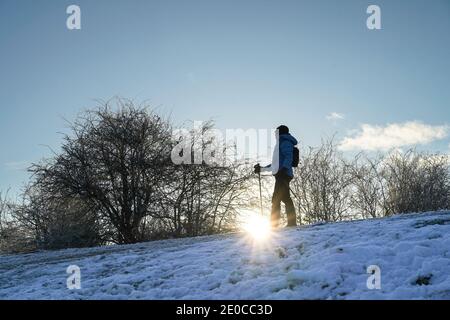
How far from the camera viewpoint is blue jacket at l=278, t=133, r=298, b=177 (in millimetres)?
9430

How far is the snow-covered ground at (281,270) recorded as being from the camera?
4621 millimetres

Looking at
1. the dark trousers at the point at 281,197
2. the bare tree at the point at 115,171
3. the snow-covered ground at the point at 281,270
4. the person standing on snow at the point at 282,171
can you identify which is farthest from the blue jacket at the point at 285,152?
the bare tree at the point at 115,171

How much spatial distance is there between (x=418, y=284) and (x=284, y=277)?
1434 millimetres

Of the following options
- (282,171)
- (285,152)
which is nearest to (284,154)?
(285,152)

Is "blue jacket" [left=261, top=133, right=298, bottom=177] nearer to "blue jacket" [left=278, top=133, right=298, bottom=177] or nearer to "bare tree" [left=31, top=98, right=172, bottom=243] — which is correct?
"blue jacket" [left=278, top=133, right=298, bottom=177]

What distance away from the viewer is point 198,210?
1819cm

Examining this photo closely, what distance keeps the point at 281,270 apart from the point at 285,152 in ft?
14.3

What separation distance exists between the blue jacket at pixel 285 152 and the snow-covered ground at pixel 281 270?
7.17ft

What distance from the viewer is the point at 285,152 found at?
31.0ft

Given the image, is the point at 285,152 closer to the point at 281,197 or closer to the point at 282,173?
the point at 282,173

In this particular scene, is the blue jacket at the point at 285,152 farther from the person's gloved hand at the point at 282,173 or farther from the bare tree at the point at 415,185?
the bare tree at the point at 415,185
